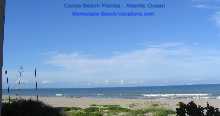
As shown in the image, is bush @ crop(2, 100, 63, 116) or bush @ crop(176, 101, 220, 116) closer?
bush @ crop(176, 101, 220, 116)

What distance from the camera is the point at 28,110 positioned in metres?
13.5

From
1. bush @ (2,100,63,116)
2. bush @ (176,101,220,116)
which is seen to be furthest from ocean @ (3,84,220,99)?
bush @ (176,101,220,116)

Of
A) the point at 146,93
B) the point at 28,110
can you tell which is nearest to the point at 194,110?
the point at 28,110

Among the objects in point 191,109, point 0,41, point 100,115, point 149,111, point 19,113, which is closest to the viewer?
point 191,109

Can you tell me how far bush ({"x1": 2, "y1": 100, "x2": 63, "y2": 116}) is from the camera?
13.1 metres

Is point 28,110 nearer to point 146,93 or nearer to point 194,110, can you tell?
point 194,110

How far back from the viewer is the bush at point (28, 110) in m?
13.1

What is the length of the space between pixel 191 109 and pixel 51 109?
8008 mm

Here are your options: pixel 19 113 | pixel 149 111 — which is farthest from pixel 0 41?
pixel 149 111

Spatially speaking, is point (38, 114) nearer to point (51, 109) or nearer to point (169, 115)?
point (51, 109)

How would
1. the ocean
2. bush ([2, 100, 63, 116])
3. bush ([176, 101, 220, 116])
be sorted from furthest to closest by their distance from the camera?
the ocean, bush ([2, 100, 63, 116]), bush ([176, 101, 220, 116])

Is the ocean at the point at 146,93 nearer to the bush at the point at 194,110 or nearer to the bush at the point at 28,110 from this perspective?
the bush at the point at 28,110

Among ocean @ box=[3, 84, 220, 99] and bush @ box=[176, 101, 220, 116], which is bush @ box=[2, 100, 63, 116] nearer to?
bush @ box=[176, 101, 220, 116]

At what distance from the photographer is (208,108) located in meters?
6.33
